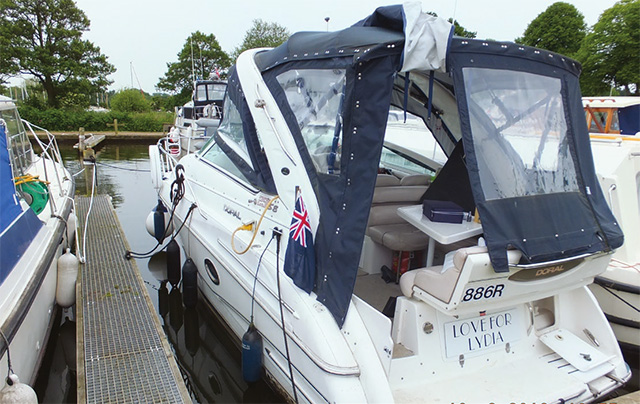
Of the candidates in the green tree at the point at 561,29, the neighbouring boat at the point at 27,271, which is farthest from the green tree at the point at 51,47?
the green tree at the point at 561,29

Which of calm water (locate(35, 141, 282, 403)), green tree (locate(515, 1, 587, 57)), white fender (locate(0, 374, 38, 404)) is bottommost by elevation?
calm water (locate(35, 141, 282, 403))

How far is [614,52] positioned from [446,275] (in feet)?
93.9

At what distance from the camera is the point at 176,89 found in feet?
148

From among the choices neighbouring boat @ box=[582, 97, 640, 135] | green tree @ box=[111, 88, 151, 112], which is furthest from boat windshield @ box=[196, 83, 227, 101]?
green tree @ box=[111, 88, 151, 112]

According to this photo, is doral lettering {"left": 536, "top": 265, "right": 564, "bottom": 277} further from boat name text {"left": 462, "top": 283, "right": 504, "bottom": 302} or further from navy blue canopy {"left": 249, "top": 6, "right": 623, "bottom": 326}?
boat name text {"left": 462, "top": 283, "right": 504, "bottom": 302}

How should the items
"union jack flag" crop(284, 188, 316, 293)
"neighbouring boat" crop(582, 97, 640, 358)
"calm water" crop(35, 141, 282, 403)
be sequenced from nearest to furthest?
"union jack flag" crop(284, 188, 316, 293)
"calm water" crop(35, 141, 282, 403)
"neighbouring boat" crop(582, 97, 640, 358)

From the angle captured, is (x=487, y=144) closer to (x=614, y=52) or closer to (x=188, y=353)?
(x=188, y=353)

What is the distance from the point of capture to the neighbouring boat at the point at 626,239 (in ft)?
13.0

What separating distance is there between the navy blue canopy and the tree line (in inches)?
829

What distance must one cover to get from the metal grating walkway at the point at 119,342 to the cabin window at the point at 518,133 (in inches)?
98.0

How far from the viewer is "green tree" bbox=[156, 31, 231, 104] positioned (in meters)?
43.5

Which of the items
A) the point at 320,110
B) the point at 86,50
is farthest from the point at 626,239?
the point at 86,50

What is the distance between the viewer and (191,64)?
43188mm

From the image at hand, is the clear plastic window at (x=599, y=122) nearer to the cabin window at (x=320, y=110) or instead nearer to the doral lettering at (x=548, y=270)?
the doral lettering at (x=548, y=270)
